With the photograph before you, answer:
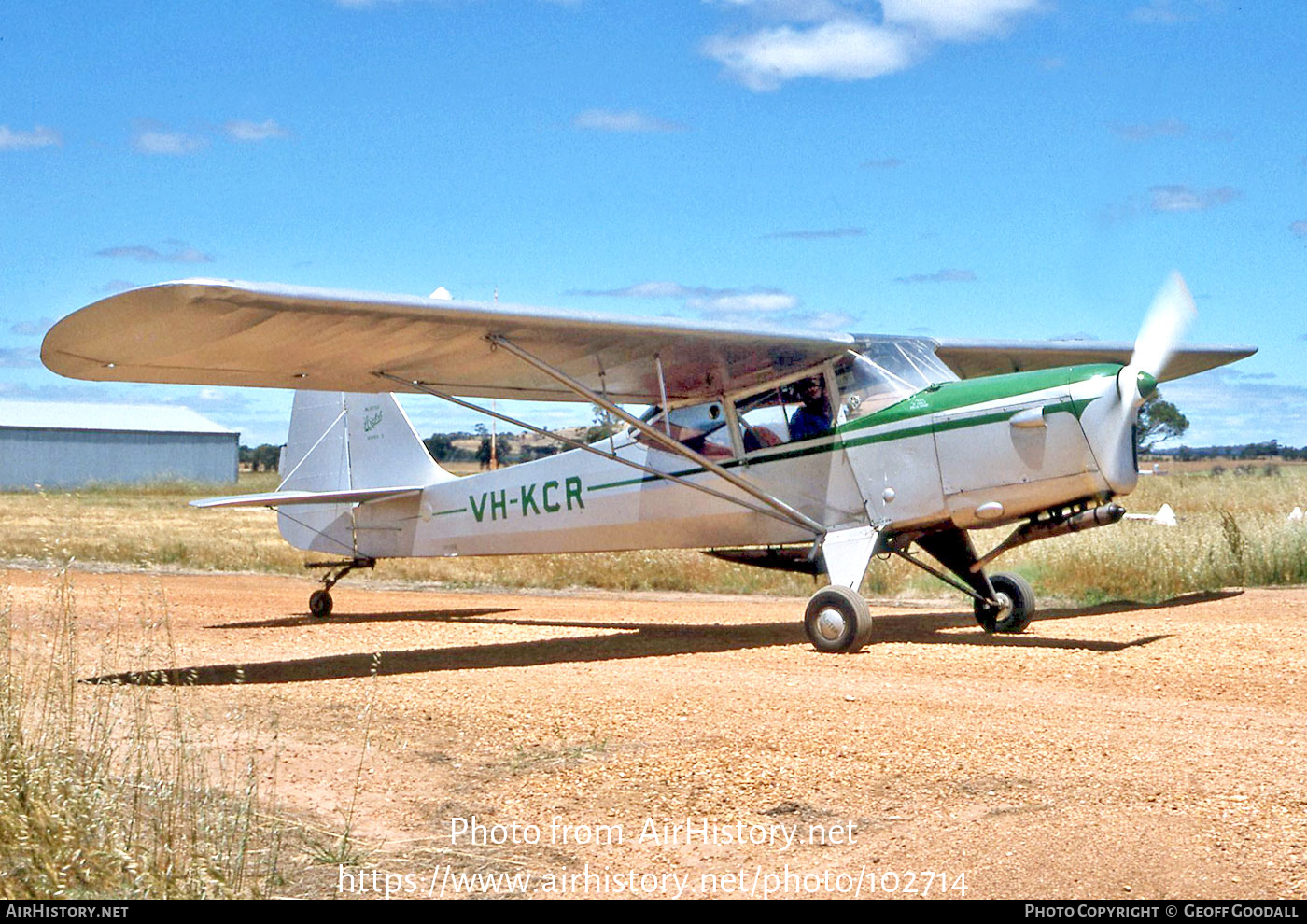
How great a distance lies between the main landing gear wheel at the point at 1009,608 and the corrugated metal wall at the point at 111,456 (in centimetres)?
6255

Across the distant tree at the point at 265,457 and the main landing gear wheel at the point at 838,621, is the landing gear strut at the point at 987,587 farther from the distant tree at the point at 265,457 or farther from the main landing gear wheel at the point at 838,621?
the distant tree at the point at 265,457

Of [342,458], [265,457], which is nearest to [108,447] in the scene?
[265,457]

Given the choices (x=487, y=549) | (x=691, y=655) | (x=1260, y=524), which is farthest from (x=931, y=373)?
(x=1260, y=524)

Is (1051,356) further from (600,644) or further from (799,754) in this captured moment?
(799,754)

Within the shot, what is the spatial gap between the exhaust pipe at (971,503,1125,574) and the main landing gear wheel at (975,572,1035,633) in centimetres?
57

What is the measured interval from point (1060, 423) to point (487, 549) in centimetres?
671

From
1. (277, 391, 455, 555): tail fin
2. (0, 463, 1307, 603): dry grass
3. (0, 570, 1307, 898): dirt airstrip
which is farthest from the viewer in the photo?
(0, 463, 1307, 603): dry grass

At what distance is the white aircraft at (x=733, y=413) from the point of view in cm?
949

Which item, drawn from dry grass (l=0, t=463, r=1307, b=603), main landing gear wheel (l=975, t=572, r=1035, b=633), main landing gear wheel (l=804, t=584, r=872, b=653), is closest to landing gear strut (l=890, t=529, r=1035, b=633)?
main landing gear wheel (l=975, t=572, r=1035, b=633)

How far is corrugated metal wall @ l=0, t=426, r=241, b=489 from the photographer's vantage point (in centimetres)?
6875

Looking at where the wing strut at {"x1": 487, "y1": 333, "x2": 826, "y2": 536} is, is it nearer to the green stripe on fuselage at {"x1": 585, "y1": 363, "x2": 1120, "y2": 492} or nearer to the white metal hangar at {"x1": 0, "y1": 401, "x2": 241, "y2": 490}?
the green stripe on fuselage at {"x1": 585, "y1": 363, "x2": 1120, "y2": 492}

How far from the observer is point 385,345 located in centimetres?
1030

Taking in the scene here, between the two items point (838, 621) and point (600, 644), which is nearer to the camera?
point (838, 621)

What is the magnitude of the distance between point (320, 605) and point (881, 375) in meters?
7.50
